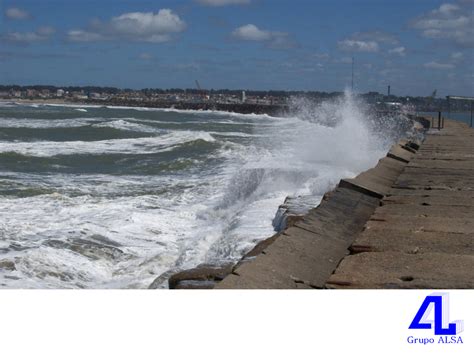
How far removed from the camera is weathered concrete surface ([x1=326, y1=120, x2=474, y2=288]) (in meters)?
3.11

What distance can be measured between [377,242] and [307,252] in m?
0.37

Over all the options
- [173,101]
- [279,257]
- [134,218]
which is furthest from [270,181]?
[173,101]

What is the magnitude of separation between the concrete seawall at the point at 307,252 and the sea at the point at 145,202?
73 cm

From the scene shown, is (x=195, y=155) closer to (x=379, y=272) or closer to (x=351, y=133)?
(x=351, y=133)

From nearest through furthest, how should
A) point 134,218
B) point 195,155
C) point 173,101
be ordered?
point 134,218 < point 195,155 < point 173,101

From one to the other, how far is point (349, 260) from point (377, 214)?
1204mm

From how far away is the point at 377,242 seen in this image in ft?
12.3

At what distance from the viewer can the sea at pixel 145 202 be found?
5.74 meters

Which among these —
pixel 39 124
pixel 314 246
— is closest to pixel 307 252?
pixel 314 246

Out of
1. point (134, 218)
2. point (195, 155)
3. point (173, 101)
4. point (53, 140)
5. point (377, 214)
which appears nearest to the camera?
point (377, 214)

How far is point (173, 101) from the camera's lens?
76.8 m

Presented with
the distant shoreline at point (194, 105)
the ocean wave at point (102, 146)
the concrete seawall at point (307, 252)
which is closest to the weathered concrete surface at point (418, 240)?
the concrete seawall at point (307, 252)
